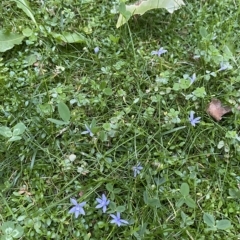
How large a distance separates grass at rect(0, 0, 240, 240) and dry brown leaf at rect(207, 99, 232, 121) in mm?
20

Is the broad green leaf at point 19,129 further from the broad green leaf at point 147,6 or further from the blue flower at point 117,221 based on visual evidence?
the broad green leaf at point 147,6

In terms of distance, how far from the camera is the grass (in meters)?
1.51

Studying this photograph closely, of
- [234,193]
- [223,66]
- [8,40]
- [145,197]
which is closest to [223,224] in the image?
[234,193]

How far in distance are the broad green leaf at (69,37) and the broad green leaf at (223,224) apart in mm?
938

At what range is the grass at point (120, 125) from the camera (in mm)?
1515

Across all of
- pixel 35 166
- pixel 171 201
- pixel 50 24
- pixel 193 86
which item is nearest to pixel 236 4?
pixel 193 86

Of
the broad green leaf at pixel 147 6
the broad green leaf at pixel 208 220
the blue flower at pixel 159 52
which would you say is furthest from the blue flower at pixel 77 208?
the broad green leaf at pixel 147 6

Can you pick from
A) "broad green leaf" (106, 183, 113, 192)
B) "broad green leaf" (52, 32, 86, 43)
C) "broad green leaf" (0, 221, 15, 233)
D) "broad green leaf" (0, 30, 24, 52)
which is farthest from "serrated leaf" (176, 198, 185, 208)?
"broad green leaf" (0, 30, 24, 52)

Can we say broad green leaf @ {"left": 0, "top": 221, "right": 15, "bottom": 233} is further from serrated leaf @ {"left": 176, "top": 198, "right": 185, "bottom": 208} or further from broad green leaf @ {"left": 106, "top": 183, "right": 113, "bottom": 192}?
serrated leaf @ {"left": 176, "top": 198, "right": 185, "bottom": 208}

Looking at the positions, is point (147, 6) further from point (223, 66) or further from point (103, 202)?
point (103, 202)

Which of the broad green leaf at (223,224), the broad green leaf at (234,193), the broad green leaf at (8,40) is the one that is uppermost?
the broad green leaf at (8,40)

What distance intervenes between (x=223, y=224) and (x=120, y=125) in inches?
19.9

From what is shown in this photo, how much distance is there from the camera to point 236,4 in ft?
6.75

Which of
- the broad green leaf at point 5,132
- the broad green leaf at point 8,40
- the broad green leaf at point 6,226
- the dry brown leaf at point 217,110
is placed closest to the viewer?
the broad green leaf at point 6,226
